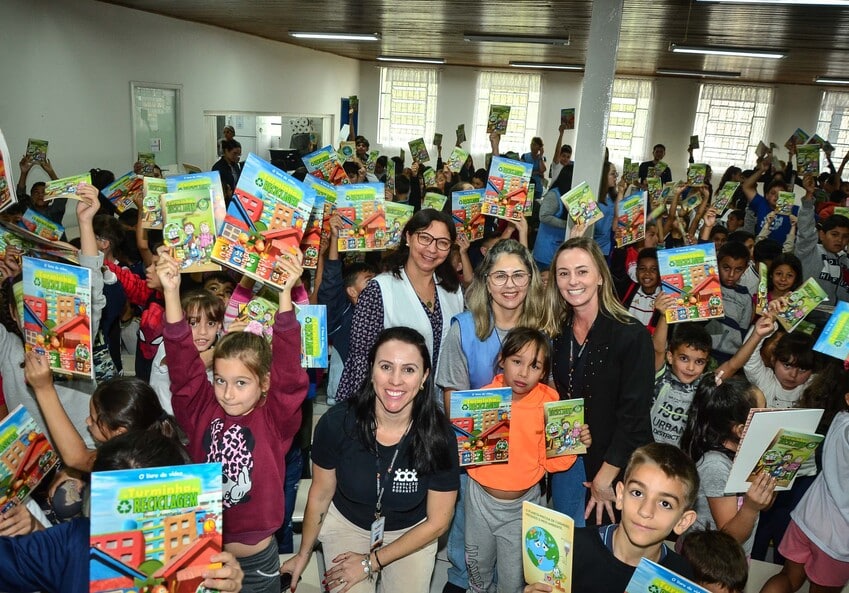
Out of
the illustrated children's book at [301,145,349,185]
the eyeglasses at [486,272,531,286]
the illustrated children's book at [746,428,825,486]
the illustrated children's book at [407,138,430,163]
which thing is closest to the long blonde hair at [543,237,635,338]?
the eyeglasses at [486,272,531,286]

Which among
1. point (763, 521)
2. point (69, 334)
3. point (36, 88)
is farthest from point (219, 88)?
point (763, 521)

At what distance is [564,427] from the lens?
7.08 ft

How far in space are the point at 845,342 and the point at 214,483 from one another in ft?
7.45

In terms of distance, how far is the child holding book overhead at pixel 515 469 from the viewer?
224 cm

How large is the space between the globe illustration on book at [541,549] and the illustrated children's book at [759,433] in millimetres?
880

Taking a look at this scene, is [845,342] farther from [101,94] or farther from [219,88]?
[219,88]

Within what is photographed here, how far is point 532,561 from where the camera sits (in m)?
1.54

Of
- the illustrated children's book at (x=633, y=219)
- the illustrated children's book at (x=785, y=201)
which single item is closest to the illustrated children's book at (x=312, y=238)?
the illustrated children's book at (x=633, y=219)

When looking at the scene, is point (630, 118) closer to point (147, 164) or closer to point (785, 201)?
point (785, 201)

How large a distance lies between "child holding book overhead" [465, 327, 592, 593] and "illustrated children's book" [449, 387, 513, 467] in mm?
109

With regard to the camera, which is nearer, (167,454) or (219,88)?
(167,454)

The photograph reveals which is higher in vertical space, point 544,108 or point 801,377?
point 544,108

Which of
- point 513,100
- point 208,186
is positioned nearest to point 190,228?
point 208,186

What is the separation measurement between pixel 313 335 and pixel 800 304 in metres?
2.16
